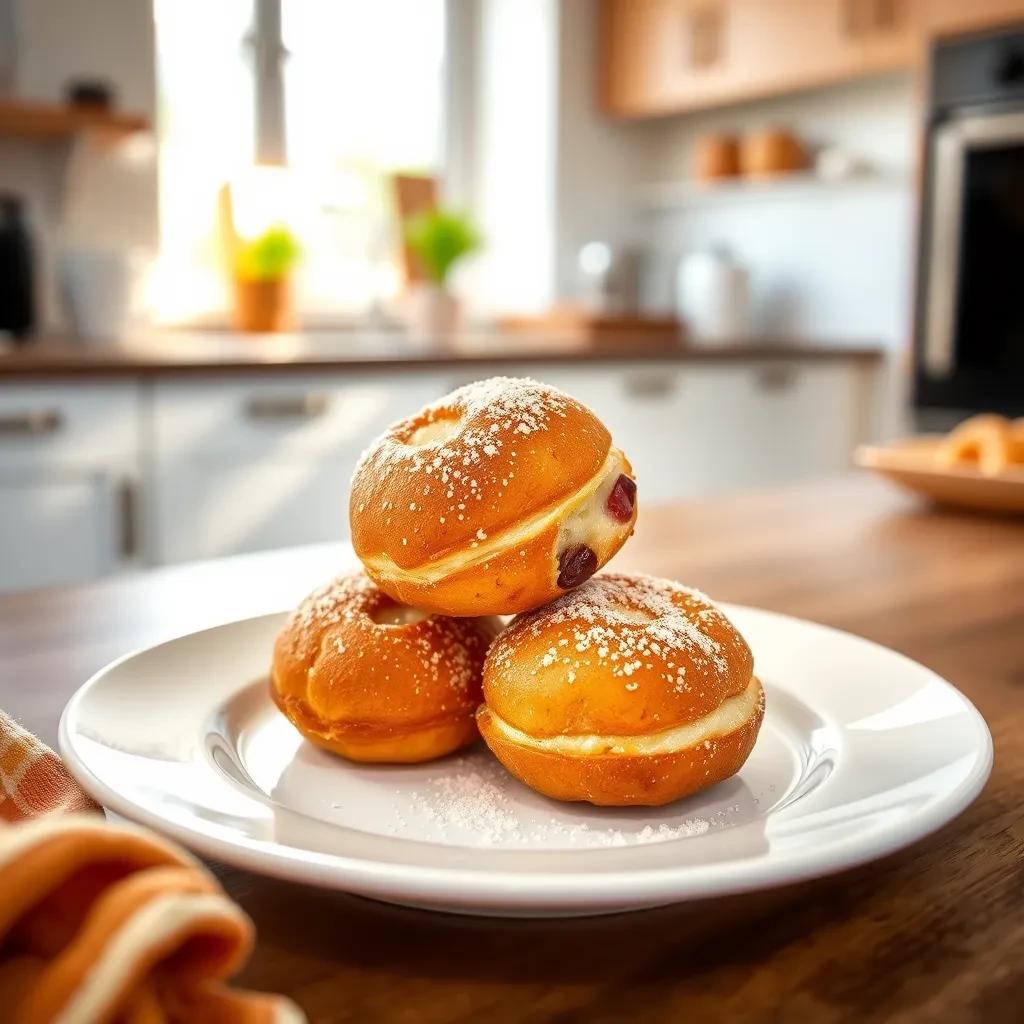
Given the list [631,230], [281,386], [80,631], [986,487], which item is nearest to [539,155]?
[631,230]

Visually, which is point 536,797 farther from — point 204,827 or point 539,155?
point 539,155

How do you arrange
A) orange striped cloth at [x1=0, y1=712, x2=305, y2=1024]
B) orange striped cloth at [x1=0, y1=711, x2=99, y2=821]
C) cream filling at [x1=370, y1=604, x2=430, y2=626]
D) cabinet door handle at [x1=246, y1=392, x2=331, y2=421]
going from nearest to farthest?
orange striped cloth at [x1=0, y1=712, x2=305, y2=1024]
orange striped cloth at [x1=0, y1=711, x2=99, y2=821]
cream filling at [x1=370, y1=604, x2=430, y2=626]
cabinet door handle at [x1=246, y1=392, x2=331, y2=421]

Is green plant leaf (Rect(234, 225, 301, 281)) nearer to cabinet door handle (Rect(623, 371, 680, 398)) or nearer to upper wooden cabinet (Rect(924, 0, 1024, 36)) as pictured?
cabinet door handle (Rect(623, 371, 680, 398))

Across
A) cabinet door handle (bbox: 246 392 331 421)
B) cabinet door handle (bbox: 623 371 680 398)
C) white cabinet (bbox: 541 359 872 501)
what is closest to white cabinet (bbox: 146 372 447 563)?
cabinet door handle (bbox: 246 392 331 421)

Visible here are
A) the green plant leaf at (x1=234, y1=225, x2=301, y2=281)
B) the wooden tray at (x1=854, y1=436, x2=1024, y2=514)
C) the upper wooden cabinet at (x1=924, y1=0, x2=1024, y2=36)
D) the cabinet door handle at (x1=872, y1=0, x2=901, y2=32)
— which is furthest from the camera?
the green plant leaf at (x1=234, y1=225, x2=301, y2=281)

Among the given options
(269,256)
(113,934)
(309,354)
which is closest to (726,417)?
(309,354)

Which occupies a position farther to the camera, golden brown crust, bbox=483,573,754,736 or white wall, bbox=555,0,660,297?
white wall, bbox=555,0,660,297

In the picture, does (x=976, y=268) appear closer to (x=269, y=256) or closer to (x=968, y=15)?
(x=968, y=15)
